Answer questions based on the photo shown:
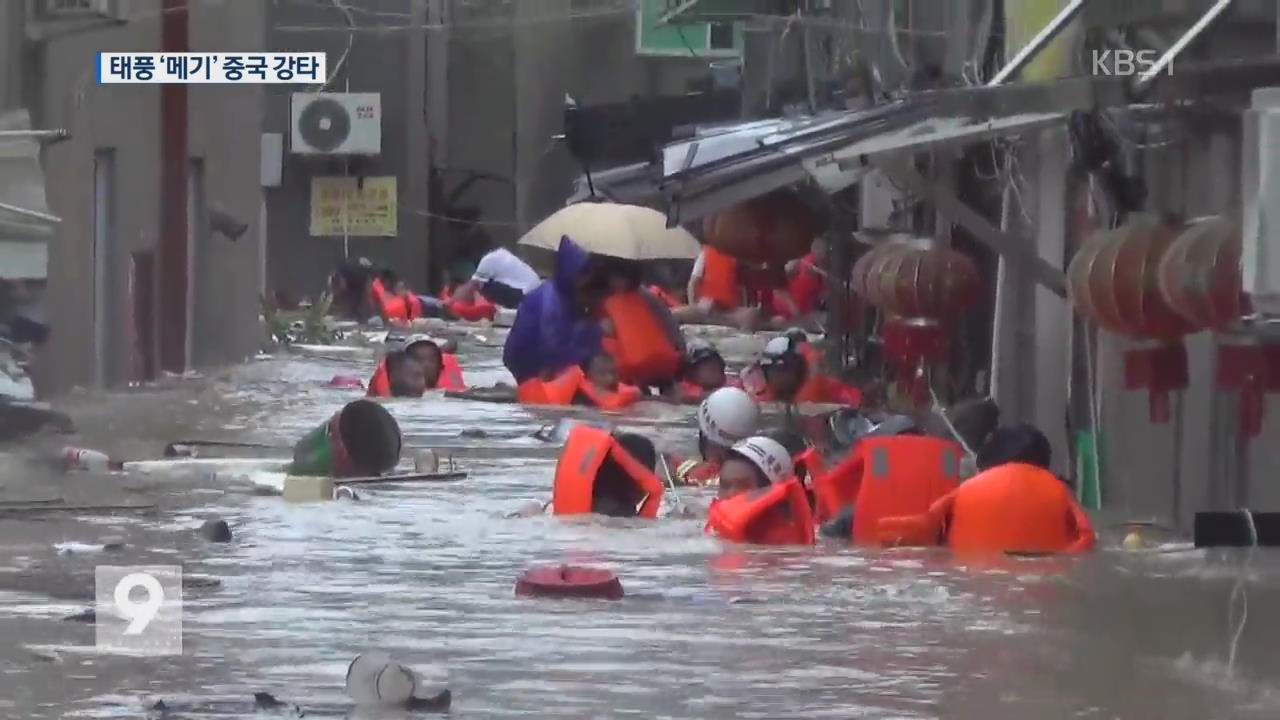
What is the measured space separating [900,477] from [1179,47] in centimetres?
239

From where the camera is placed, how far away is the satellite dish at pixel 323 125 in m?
43.9

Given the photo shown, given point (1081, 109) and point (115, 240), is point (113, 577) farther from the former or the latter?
point (115, 240)

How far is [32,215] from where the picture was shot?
18438mm

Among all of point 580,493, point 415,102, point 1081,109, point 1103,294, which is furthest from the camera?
point 415,102

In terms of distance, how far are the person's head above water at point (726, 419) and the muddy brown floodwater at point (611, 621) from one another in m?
0.39

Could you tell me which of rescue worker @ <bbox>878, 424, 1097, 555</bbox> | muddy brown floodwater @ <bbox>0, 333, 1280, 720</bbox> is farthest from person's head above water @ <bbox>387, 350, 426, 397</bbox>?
rescue worker @ <bbox>878, 424, 1097, 555</bbox>

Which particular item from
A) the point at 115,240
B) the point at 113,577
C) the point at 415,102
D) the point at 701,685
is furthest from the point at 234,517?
the point at 415,102

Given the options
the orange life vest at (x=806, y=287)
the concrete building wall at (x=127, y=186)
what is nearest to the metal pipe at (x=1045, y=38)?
the concrete building wall at (x=127, y=186)

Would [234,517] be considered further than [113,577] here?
Yes

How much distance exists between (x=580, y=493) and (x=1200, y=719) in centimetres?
603

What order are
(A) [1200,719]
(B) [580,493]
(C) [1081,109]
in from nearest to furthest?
(A) [1200,719] → (C) [1081,109] → (B) [580,493]

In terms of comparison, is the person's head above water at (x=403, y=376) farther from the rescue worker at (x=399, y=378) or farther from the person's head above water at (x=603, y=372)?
the person's head above water at (x=603, y=372)
